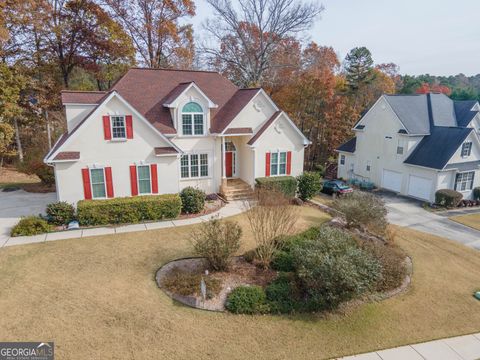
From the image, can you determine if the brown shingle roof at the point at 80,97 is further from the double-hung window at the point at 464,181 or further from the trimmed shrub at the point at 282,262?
the double-hung window at the point at 464,181

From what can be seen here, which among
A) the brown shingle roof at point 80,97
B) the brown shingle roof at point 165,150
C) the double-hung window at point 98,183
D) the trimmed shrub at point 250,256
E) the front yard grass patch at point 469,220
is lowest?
the front yard grass patch at point 469,220

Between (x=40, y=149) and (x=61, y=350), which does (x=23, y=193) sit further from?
(x=61, y=350)

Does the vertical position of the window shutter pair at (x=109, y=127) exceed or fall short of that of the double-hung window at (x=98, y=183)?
it exceeds it

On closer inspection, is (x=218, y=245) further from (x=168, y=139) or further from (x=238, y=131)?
(x=238, y=131)

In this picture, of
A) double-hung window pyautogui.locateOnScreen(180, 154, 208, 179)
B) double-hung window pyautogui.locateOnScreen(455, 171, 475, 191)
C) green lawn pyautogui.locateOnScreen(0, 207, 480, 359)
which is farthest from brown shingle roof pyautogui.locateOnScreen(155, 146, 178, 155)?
double-hung window pyautogui.locateOnScreen(455, 171, 475, 191)

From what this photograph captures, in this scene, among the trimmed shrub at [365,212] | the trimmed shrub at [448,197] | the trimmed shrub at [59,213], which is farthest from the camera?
the trimmed shrub at [448,197]

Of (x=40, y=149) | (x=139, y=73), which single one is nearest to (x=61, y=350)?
(x=139, y=73)

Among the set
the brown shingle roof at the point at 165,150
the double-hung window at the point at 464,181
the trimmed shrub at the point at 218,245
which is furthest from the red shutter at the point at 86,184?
the double-hung window at the point at 464,181
